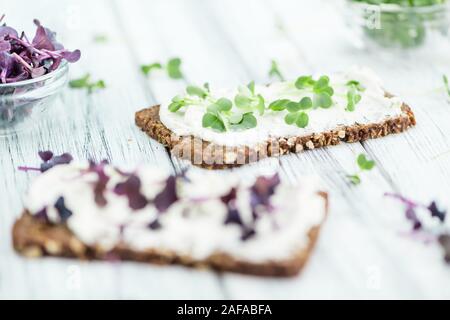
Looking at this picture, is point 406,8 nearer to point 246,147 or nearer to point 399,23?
Answer: point 399,23

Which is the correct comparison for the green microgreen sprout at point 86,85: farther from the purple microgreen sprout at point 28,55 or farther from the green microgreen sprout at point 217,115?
the green microgreen sprout at point 217,115

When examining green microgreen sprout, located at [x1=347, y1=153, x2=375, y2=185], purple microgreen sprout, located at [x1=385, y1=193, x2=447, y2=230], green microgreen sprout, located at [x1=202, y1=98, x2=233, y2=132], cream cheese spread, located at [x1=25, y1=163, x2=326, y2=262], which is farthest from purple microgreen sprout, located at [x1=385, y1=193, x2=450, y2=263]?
green microgreen sprout, located at [x1=202, y1=98, x2=233, y2=132]

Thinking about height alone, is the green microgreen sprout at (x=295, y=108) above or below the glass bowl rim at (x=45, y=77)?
below

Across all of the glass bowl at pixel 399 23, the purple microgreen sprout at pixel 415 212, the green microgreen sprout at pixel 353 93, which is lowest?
the glass bowl at pixel 399 23

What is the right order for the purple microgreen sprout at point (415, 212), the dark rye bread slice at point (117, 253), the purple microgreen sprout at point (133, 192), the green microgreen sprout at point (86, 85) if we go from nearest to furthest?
the dark rye bread slice at point (117, 253) → the purple microgreen sprout at point (133, 192) → the purple microgreen sprout at point (415, 212) → the green microgreen sprout at point (86, 85)

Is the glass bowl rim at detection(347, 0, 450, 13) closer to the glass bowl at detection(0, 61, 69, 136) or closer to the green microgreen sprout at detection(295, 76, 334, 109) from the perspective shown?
the green microgreen sprout at detection(295, 76, 334, 109)

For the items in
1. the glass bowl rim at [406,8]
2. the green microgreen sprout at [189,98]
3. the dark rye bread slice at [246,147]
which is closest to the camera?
the dark rye bread slice at [246,147]

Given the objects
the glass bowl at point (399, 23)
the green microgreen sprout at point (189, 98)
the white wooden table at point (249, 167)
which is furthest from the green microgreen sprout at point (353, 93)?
the glass bowl at point (399, 23)
